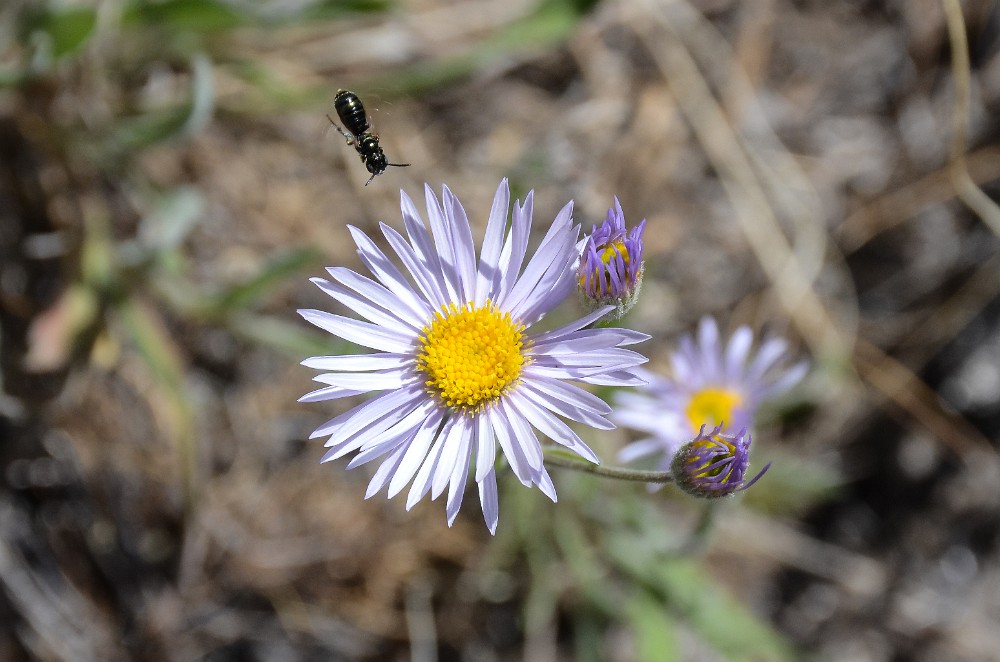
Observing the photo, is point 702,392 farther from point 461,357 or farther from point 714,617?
point 461,357

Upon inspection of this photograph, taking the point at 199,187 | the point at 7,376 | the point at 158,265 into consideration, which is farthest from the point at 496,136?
the point at 7,376

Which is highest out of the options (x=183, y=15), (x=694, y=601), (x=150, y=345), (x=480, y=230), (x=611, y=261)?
(x=183, y=15)

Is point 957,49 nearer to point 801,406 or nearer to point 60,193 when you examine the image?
point 801,406

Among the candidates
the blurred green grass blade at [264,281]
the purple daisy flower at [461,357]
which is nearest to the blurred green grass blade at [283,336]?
the blurred green grass blade at [264,281]

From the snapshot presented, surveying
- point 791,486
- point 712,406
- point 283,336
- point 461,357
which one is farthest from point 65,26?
point 791,486

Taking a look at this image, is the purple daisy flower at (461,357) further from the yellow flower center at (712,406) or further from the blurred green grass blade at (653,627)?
the blurred green grass blade at (653,627)

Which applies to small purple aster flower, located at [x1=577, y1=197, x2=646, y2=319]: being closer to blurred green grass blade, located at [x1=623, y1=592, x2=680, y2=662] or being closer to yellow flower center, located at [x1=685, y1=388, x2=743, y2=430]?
yellow flower center, located at [x1=685, y1=388, x2=743, y2=430]
